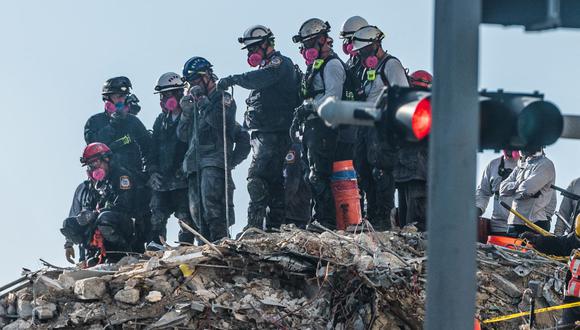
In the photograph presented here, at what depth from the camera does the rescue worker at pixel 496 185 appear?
63.2ft

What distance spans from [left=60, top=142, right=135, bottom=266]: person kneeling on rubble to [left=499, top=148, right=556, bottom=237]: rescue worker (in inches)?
198

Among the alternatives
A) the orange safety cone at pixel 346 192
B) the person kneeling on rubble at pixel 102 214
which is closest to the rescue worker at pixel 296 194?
the orange safety cone at pixel 346 192

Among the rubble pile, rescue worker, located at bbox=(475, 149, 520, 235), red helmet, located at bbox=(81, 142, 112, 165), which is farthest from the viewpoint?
red helmet, located at bbox=(81, 142, 112, 165)

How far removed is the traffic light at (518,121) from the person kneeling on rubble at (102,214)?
38.3ft

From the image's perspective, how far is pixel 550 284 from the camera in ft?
59.1

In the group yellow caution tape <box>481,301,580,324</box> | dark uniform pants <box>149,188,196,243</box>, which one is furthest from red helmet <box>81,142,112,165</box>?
yellow caution tape <box>481,301,580,324</box>

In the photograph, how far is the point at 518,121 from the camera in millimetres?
9617

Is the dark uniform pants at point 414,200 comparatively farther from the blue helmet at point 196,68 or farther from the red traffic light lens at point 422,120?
the red traffic light lens at point 422,120

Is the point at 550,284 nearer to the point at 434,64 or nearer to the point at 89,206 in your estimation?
the point at 89,206

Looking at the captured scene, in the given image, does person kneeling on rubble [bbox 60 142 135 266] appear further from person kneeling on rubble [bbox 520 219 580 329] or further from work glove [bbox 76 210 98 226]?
person kneeling on rubble [bbox 520 219 580 329]

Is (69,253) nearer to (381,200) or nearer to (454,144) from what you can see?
(381,200)

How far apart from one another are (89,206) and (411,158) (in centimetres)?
513

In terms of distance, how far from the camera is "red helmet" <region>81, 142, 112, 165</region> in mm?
21516

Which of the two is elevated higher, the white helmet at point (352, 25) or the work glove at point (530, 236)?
the white helmet at point (352, 25)
